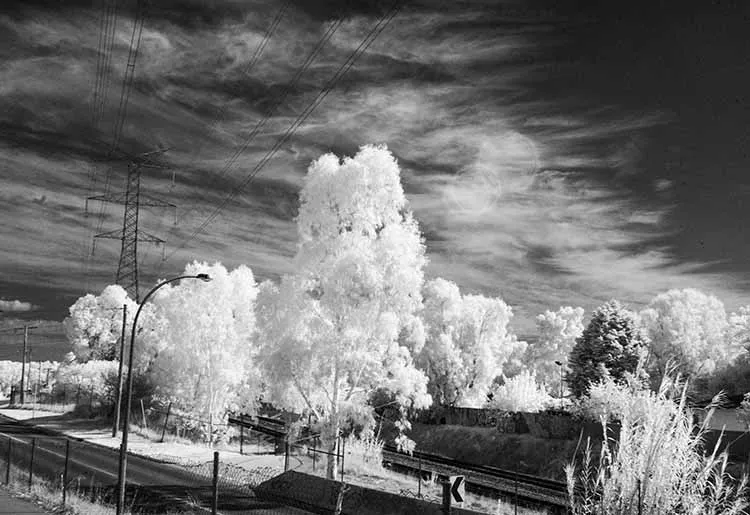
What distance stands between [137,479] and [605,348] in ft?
136

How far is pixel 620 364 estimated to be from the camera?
5781cm

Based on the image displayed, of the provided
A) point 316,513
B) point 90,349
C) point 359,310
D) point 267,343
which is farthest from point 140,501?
point 90,349

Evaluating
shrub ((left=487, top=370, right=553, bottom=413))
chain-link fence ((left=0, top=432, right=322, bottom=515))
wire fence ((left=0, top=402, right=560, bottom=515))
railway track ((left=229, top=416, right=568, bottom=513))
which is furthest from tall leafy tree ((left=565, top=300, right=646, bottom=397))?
chain-link fence ((left=0, top=432, right=322, bottom=515))

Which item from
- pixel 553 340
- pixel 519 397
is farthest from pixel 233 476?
pixel 553 340

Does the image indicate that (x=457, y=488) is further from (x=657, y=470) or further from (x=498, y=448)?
(x=498, y=448)

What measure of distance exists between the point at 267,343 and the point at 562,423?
1238 inches

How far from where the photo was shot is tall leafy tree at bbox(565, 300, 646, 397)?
187ft

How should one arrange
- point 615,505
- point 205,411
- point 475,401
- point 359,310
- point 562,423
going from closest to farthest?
point 615,505 → point 359,310 → point 205,411 → point 562,423 → point 475,401

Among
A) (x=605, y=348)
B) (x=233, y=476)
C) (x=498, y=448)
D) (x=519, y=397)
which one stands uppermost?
(x=605, y=348)

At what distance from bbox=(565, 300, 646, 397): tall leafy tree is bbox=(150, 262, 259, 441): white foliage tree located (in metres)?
28.4

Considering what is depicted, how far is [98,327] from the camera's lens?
79.2 meters

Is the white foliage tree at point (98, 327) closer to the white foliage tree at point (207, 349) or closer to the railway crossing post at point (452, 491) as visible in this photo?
the white foliage tree at point (207, 349)

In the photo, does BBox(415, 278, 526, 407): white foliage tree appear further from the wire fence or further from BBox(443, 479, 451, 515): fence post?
BBox(443, 479, 451, 515): fence post

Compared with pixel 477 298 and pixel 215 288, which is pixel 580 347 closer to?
pixel 477 298
